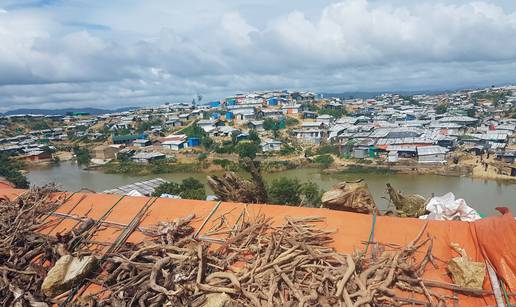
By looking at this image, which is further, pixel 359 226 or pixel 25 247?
pixel 25 247

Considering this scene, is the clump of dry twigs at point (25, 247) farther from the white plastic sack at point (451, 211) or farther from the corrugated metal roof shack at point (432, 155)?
the corrugated metal roof shack at point (432, 155)

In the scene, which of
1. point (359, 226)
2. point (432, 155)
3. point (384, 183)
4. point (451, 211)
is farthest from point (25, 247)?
point (432, 155)

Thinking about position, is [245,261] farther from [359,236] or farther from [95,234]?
[95,234]

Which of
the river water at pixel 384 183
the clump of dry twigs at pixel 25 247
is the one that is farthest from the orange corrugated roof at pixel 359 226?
the river water at pixel 384 183

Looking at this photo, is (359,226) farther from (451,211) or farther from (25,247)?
(25,247)

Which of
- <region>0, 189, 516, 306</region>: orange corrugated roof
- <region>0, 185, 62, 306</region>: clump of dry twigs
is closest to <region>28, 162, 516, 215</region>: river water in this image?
<region>0, 185, 62, 306</region>: clump of dry twigs

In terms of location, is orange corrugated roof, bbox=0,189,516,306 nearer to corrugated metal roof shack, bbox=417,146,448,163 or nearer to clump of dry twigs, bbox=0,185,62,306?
clump of dry twigs, bbox=0,185,62,306

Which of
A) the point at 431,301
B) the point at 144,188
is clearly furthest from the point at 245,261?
the point at 144,188
